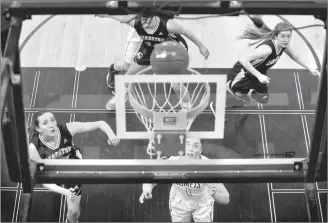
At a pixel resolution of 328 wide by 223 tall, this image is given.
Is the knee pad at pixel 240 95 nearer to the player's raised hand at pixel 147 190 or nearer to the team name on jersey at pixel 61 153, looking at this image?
the player's raised hand at pixel 147 190

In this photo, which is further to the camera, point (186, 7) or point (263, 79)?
point (263, 79)

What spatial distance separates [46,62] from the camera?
8.31 metres

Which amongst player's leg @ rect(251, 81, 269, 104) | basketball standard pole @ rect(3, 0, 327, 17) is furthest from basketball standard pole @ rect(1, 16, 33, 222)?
player's leg @ rect(251, 81, 269, 104)

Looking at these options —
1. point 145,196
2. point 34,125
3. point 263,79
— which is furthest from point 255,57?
point 34,125

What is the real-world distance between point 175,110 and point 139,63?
1.32m

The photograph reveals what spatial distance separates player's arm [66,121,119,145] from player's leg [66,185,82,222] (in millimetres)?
509

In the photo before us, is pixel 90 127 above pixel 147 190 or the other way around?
above

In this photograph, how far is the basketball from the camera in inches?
238

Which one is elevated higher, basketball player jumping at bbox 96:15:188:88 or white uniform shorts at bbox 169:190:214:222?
basketball player jumping at bbox 96:15:188:88

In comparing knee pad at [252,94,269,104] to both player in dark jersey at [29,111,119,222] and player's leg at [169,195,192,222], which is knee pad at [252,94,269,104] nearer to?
player's leg at [169,195,192,222]

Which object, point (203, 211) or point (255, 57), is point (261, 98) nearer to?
point (255, 57)

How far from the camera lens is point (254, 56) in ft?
24.1

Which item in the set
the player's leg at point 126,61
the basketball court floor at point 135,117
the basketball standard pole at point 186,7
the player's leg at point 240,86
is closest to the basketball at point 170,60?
the basketball standard pole at point 186,7

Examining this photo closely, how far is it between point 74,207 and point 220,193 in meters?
1.20
